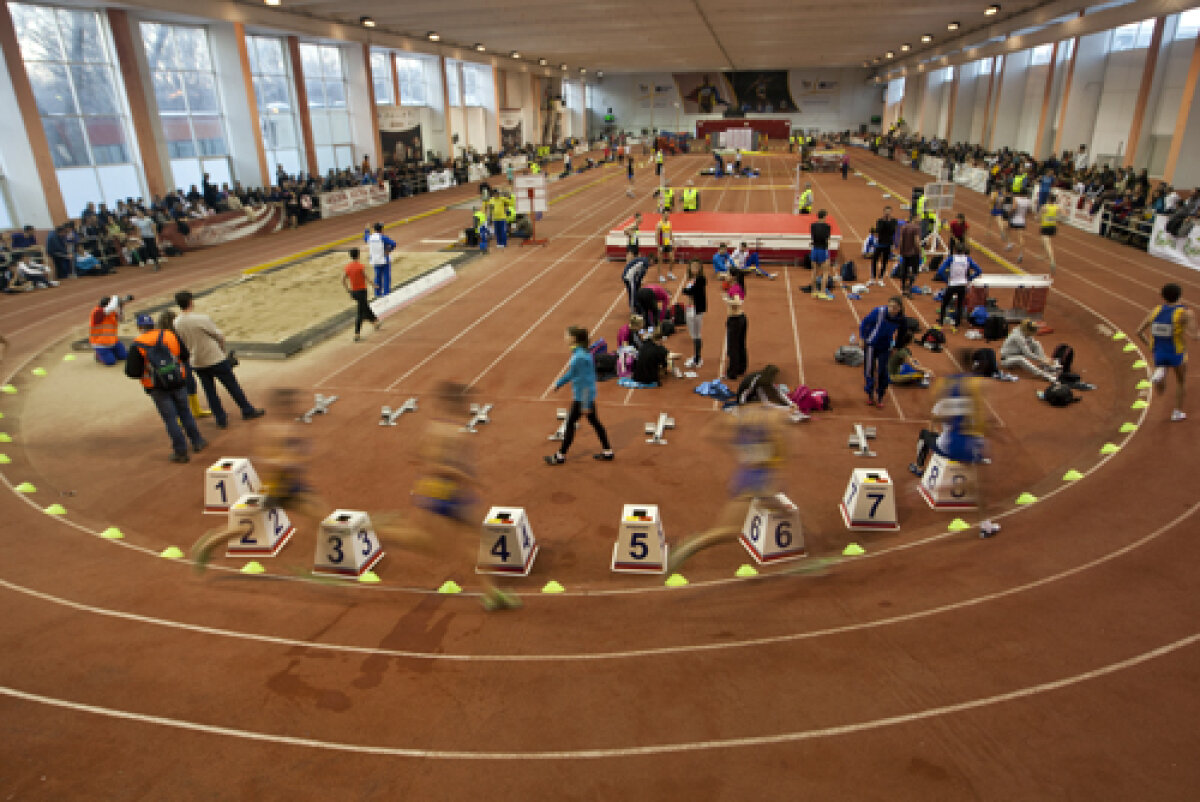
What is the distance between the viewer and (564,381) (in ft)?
27.1

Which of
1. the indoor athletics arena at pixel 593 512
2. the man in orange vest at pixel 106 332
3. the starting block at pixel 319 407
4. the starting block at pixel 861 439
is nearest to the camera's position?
the indoor athletics arena at pixel 593 512

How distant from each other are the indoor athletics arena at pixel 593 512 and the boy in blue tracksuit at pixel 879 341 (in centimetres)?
7

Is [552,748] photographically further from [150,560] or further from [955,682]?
[150,560]

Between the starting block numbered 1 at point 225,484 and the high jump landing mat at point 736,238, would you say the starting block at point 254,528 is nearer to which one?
the starting block numbered 1 at point 225,484

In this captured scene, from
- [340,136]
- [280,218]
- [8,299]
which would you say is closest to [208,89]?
[280,218]

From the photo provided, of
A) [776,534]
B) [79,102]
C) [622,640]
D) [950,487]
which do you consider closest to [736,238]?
[950,487]

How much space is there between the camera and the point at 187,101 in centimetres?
2773

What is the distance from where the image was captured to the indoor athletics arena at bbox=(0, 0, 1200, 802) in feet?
14.3

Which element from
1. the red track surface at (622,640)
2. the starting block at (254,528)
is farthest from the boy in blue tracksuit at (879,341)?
the starting block at (254,528)

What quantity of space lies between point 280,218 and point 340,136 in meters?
12.0

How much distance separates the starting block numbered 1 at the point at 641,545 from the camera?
21.9 feet

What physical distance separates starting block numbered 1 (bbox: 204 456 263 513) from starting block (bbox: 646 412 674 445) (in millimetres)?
4970

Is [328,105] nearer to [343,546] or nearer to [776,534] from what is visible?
[343,546]

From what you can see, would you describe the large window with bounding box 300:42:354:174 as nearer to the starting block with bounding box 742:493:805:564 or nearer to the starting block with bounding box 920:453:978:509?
the starting block with bounding box 742:493:805:564
